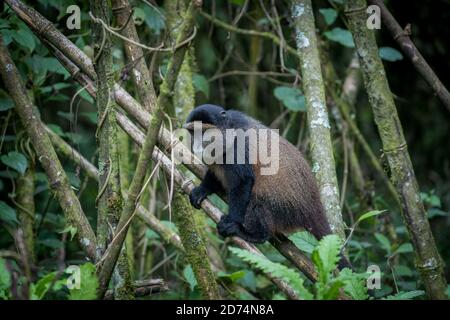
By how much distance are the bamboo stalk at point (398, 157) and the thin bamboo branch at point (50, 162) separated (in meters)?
2.05

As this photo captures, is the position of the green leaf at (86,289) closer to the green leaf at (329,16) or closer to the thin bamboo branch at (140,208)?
the thin bamboo branch at (140,208)

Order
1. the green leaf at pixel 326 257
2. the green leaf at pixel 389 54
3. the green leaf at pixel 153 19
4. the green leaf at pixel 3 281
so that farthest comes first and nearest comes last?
the green leaf at pixel 389 54 < the green leaf at pixel 153 19 < the green leaf at pixel 3 281 < the green leaf at pixel 326 257

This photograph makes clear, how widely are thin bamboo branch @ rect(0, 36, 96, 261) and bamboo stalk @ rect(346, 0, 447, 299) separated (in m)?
2.05

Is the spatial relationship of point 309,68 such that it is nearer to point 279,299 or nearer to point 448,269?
point 279,299

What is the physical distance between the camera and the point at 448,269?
23.0ft

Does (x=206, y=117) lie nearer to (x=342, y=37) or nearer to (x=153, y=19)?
(x=153, y=19)

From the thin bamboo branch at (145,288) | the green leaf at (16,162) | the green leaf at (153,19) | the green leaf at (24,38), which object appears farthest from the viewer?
the green leaf at (153,19)

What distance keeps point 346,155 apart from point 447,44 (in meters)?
2.78

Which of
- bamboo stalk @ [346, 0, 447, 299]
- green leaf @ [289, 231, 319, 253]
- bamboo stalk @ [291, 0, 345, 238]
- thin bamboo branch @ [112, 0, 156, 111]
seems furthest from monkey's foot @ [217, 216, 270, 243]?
bamboo stalk @ [346, 0, 447, 299]

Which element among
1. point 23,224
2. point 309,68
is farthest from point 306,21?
point 23,224

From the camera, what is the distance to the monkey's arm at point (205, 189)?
13.7 ft

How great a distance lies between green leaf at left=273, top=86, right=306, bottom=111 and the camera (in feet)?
19.1

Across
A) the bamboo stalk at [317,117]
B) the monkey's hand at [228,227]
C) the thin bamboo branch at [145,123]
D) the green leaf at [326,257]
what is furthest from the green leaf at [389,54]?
the green leaf at [326,257]

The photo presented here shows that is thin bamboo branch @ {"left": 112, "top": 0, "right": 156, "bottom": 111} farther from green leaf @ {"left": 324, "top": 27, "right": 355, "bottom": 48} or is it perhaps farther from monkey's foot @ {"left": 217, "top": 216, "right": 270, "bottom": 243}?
green leaf @ {"left": 324, "top": 27, "right": 355, "bottom": 48}
